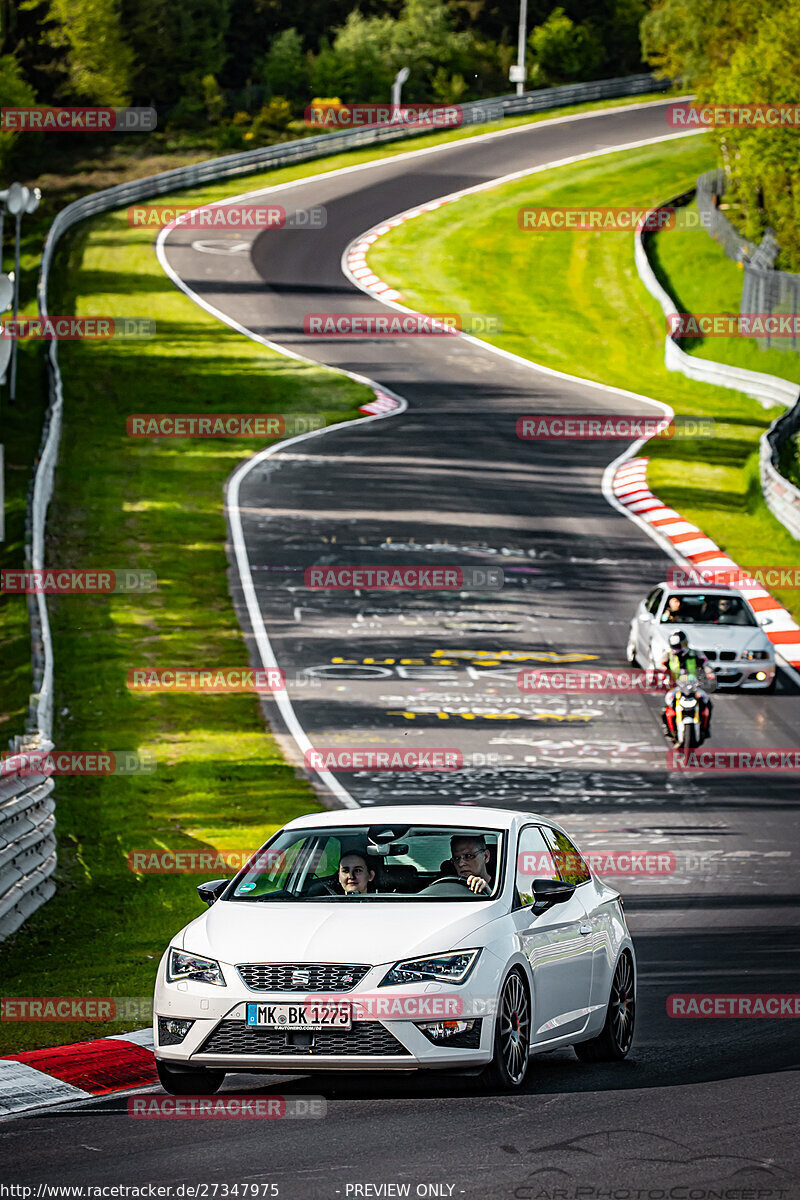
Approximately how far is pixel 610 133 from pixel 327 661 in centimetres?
5682

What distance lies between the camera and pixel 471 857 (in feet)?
30.7

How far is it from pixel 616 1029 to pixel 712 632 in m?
15.7

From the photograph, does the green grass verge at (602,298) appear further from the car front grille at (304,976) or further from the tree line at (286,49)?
the car front grille at (304,976)

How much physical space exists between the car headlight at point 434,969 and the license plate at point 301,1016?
0.74ft

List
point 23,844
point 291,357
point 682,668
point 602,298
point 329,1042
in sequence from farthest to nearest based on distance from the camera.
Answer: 1. point 602,298
2. point 291,357
3. point 682,668
4. point 23,844
5. point 329,1042

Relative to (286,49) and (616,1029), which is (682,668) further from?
(286,49)

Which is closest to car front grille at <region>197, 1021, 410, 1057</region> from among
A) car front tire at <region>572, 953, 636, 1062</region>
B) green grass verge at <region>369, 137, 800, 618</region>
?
car front tire at <region>572, 953, 636, 1062</region>

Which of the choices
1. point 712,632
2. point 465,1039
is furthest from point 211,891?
point 712,632

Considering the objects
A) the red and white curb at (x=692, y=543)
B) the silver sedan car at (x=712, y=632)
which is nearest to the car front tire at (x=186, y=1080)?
the silver sedan car at (x=712, y=632)

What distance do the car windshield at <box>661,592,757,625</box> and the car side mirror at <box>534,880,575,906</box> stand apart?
16524 mm

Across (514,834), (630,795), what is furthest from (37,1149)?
(630,795)

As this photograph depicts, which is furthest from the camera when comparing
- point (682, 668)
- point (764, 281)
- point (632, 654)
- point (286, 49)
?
point (286, 49)

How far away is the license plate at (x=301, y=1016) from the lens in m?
8.01

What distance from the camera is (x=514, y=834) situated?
9.45 m
